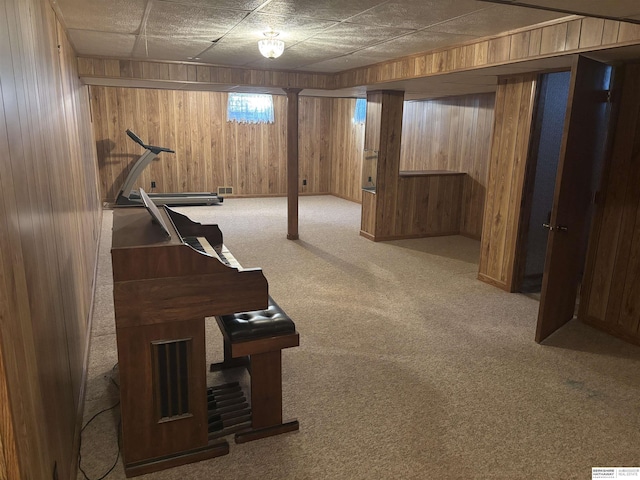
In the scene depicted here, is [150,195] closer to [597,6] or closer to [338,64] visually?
[338,64]

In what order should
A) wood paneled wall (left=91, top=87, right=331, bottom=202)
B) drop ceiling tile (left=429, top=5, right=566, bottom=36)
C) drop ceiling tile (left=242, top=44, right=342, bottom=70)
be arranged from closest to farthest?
drop ceiling tile (left=429, top=5, right=566, bottom=36)
drop ceiling tile (left=242, top=44, right=342, bottom=70)
wood paneled wall (left=91, top=87, right=331, bottom=202)

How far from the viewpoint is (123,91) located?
841 centimetres

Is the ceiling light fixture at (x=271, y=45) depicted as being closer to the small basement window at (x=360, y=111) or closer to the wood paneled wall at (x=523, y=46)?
the wood paneled wall at (x=523, y=46)

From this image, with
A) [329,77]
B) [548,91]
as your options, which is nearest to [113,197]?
[329,77]

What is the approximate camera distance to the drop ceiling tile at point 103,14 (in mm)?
2766

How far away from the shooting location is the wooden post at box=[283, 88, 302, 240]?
5.91 m

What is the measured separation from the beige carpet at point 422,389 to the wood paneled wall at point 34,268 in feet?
1.44

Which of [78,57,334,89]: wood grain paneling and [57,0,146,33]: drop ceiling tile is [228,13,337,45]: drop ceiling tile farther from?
[78,57,334,89]: wood grain paneling

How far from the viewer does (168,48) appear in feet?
14.0

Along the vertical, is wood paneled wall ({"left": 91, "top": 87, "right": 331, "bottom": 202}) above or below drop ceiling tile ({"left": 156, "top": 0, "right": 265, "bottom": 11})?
below

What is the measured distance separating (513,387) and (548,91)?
258 cm

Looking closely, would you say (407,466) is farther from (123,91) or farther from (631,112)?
(123,91)

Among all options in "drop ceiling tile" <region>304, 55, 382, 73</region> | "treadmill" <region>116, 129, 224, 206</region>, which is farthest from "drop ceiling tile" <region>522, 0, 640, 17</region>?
"treadmill" <region>116, 129, 224, 206</region>

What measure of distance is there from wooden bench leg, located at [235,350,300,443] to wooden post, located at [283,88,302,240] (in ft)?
13.1
